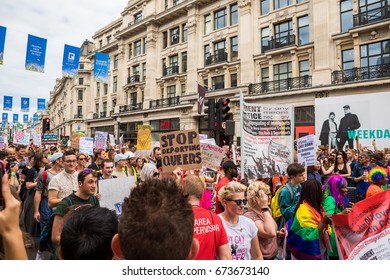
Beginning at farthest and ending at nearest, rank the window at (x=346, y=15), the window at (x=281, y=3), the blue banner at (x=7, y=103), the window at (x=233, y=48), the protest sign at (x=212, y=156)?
1. the window at (x=233, y=48)
2. the blue banner at (x=7, y=103)
3. the window at (x=281, y=3)
4. the window at (x=346, y=15)
5. the protest sign at (x=212, y=156)

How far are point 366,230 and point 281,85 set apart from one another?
2234cm

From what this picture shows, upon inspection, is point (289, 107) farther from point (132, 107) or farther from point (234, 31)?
point (132, 107)

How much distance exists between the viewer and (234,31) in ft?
91.5

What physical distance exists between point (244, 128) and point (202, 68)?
24.5m

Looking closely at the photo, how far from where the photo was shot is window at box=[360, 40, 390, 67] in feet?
63.9

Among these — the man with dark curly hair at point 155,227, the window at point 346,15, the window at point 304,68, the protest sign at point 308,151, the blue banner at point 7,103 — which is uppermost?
the window at point 346,15

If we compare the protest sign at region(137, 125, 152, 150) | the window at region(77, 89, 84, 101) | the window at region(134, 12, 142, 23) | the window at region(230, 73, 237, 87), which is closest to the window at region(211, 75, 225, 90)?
the window at region(230, 73, 237, 87)

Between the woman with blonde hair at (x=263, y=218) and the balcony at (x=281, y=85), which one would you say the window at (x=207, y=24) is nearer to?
the balcony at (x=281, y=85)

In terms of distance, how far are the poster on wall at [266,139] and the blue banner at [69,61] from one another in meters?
12.1

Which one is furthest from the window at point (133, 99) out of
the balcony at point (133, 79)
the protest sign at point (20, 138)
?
the protest sign at point (20, 138)

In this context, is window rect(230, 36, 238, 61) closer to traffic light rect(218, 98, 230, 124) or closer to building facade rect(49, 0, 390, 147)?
building facade rect(49, 0, 390, 147)

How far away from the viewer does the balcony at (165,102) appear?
108 feet

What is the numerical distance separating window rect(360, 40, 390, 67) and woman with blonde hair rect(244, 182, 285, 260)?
20.3 metres

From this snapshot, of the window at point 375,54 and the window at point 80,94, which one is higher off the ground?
the window at point 80,94
